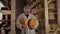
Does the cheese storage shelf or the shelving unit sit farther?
the cheese storage shelf

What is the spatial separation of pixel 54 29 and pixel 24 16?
1.59 metres

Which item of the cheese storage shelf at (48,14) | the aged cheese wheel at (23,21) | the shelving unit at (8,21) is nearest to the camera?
the aged cheese wheel at (23,21)

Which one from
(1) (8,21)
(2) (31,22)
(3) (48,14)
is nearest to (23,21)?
(2) (31,22)

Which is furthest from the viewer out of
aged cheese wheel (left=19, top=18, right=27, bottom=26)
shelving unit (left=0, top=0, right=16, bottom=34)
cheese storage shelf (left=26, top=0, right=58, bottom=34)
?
cheese storage shelf (left=26, top=0, right=58, bottom=34)

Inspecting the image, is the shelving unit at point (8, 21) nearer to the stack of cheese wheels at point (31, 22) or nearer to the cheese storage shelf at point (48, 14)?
the stack of cheese wheels at point (31, 22)

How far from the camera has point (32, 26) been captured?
3459 mm

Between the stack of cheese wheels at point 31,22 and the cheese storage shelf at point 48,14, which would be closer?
the stack of cheese wheels at point 31,22

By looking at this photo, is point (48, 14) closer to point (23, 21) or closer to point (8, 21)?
point (8, 21)

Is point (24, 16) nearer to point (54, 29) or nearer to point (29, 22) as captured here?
point (29, 22)

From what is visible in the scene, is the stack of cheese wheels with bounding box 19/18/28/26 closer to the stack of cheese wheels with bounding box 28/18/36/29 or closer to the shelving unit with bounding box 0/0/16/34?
the stack of cheese wheels with bounding box 28/18/36/29

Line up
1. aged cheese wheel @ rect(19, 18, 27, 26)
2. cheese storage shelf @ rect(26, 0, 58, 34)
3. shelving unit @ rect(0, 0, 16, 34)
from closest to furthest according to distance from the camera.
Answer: aged cheese wheel @ rect(19, 18, 27, 26) → shelving unit @ rect(0, 0, 16, 34) → cheese storage shelf @ rect(26, 0, 58, 34)

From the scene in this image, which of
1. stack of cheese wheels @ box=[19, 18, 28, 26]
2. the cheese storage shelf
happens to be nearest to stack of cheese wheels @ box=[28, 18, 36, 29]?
stack of cheese wheels @ box=[19, 18, 28, 26]

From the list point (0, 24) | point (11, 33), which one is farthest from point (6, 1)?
point (11, 33)

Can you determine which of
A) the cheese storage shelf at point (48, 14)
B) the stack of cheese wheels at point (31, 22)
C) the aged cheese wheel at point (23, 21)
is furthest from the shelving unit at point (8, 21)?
the cheese storage shelf at point (48, 14)
